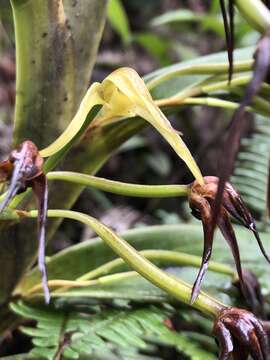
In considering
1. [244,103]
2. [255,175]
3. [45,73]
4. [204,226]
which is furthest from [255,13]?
[255,175]

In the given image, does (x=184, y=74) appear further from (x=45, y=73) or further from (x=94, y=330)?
(x=94, y=330)

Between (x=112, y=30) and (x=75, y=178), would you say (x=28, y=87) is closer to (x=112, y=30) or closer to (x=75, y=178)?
(x=75, y=178)

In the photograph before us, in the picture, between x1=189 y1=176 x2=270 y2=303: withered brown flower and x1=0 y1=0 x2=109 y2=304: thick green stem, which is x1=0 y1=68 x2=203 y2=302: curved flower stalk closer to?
x1=189 y1=176 x2=270 y2=303: withered brown flower

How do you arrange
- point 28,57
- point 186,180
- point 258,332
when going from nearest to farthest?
point 258,332 → point 28,57 → point 186,180

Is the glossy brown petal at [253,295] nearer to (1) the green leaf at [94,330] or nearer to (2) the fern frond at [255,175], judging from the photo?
(1) the green leaf at [94,330]

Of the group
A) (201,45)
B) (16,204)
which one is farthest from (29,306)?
(201,45)

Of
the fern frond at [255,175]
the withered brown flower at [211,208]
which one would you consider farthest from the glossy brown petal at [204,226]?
the fern frond at [255,175]

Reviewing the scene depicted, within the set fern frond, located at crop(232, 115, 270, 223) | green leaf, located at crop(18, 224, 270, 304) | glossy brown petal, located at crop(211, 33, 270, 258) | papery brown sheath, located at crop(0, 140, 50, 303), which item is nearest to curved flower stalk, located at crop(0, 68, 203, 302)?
papery brown sheath, located at crop(0, 140, 50, 303)
